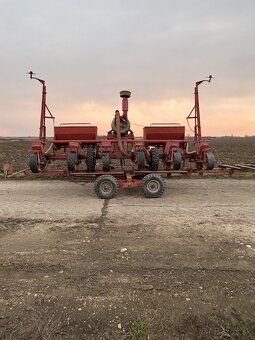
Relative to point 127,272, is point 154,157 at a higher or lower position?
higher

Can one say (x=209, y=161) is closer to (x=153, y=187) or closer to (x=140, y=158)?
(x=153, y=187)

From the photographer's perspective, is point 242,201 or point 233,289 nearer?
point 233,289

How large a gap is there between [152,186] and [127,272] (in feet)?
15.4

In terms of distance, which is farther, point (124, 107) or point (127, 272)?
point (124, 107)

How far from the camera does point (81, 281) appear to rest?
3910 mm

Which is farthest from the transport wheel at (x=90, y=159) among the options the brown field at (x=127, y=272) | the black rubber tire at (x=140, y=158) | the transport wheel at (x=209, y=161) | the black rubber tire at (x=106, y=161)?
the transport wheel at (x=209, y=161)

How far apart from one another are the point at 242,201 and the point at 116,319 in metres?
5.82

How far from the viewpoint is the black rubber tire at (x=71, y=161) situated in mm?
8898

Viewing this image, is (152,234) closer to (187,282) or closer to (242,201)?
(187,282)

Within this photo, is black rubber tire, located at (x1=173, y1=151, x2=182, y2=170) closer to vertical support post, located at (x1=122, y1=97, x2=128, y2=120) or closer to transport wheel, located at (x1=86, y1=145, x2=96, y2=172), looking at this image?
vertical support post, located at (x1=122, y1=97, x2=128, y2=120)

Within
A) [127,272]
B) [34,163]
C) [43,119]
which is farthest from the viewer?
[43,119]

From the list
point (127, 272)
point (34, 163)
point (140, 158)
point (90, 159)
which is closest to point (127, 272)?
point (127, 272)

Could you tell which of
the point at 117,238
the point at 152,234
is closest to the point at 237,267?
the point at 152,234

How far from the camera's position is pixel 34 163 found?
8.90m
